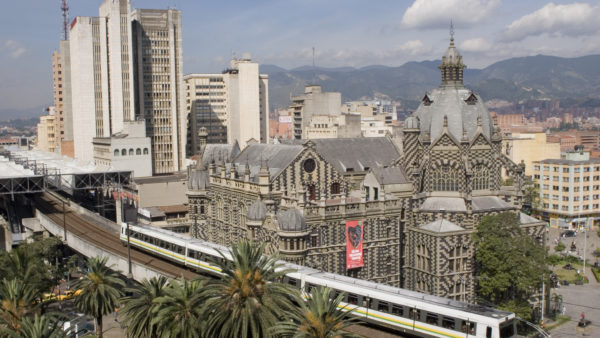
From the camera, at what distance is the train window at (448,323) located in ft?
158

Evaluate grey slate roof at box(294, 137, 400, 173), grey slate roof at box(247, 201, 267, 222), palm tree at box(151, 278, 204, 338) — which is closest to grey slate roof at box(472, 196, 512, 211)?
grey slate roof at box(294, 137, 400, 173)

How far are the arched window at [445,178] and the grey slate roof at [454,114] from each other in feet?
13.5

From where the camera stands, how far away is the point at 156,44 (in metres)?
178

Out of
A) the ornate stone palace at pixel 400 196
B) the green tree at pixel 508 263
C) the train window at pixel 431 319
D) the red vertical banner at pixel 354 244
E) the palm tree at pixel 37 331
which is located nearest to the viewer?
the palm tree at pixel 37 331

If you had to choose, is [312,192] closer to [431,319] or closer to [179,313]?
[431,319]

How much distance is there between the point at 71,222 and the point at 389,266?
170 feet

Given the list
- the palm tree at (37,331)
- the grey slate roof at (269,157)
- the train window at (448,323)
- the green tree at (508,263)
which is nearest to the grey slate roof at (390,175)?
the grey slate roof at (269,157)

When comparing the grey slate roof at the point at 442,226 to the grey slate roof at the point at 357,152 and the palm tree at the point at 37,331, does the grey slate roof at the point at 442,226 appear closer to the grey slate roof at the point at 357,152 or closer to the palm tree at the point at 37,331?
the grey slate roof at the point at 357,152

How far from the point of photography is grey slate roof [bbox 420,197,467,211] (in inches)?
2921

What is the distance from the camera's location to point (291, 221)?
6644 cm

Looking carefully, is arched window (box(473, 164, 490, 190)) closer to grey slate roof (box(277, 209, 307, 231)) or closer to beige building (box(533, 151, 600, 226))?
grey slate roof (box(277, 209, 307, 231))

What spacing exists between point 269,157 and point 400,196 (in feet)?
60.7

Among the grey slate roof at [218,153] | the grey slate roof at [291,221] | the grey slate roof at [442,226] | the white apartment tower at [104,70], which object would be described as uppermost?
the white apartment tower at [104,70]

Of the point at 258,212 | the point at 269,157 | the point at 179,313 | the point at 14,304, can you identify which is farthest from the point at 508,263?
the point at 14,304
